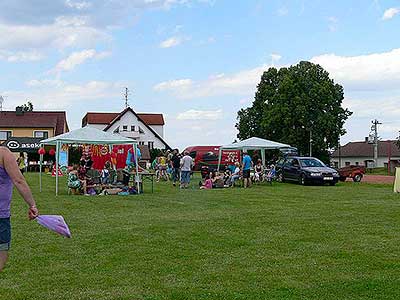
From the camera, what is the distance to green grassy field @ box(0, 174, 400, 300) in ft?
23.6

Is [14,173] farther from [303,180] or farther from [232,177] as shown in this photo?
[303,180]

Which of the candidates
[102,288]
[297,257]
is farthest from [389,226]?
[102,288]

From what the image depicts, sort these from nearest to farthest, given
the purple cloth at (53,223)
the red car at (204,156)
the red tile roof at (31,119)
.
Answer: the purple cloth at (53,223)
the red car at (204,156)
the red tile roof at (31,119)

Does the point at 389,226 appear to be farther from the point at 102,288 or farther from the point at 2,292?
the point at 2,292

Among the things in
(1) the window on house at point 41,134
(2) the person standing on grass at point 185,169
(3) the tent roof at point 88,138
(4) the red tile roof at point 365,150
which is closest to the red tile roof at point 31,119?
(1) the window on house at point 41,134

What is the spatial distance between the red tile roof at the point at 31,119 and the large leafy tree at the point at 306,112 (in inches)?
992

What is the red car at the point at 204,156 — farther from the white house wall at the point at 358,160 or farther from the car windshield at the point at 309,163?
the white house wall at the point at 358,160

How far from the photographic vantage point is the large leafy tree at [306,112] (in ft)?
201

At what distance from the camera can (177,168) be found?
31.5m

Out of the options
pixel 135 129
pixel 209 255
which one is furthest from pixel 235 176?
pixel 135 129

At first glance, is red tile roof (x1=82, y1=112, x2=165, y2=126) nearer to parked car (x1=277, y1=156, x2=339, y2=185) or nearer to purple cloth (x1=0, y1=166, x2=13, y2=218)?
parked car (x1=277, y1=156, x2=339, y2=185)

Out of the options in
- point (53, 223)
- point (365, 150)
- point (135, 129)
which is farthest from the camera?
point (365, 150)

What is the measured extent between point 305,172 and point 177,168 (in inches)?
250

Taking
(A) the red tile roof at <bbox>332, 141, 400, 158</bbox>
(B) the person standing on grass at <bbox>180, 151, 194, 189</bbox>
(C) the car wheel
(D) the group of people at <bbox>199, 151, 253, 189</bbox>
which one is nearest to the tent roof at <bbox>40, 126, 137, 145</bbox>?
(B) the person standing on grass at <bbox>180, 151, 194, 189</bbox>
